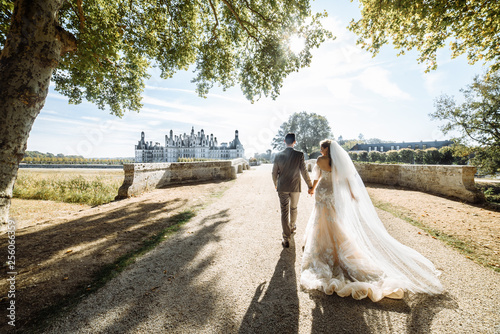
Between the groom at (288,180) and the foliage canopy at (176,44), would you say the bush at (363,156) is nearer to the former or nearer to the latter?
the foliage canopy at (176,44)

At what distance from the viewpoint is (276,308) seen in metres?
2.12

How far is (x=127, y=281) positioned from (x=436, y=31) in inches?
420

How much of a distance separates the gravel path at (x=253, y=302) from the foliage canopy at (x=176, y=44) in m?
7.88

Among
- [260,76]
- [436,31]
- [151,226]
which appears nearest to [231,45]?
[260,76]

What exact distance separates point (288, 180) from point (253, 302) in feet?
7.54

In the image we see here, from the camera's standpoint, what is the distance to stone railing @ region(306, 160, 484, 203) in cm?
702

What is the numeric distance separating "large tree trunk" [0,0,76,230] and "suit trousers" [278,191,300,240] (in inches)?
201

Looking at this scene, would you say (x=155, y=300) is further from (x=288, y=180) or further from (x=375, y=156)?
(x=375, y=156)

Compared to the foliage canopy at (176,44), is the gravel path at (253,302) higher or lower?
lower

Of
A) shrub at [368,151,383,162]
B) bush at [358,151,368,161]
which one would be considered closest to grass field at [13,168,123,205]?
bush at [358,151,368,161]

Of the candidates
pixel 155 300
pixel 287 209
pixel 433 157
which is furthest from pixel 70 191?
pixel 433 157

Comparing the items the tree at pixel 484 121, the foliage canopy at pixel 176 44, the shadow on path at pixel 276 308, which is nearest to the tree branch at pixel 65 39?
the foliage canopy at pixel 176 44

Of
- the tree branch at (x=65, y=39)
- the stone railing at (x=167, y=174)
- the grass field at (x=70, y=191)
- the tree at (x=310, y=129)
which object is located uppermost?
the tree at (x=310, y=129)

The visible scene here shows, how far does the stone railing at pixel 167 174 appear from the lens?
7.80 meters
